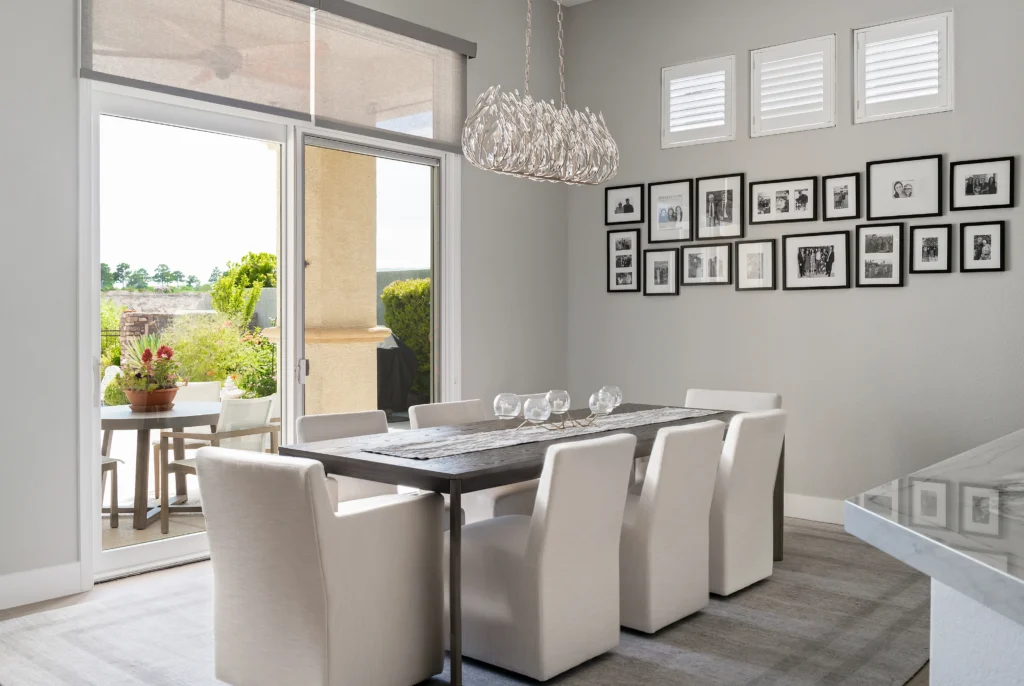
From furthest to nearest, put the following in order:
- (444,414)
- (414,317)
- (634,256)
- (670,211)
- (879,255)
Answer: (634,256), (670,211), (414,317), (879,255), (444,414)

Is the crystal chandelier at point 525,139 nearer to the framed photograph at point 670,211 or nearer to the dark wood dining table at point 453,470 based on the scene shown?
the dark wood dining table at point 453,470

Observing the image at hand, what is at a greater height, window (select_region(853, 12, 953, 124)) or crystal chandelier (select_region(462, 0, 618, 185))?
window (select_region(853, 12, 953, 124))

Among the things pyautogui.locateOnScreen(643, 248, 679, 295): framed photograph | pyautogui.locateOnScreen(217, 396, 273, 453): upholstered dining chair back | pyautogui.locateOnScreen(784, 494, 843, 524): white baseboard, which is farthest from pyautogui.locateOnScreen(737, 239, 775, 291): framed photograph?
pyautogui.locateOnScreen(217, 396, 273, 453): upholstered dining chair back

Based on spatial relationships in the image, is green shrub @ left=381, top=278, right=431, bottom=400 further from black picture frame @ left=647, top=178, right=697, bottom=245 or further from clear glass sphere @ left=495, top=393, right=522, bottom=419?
clear glass sphere @ left=495, top=393, right=522, bottom=419

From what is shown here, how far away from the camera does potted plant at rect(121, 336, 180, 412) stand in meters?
4.09

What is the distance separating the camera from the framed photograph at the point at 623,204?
599 centimetres

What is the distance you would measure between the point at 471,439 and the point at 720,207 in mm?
2947

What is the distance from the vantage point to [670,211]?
583 centimetres

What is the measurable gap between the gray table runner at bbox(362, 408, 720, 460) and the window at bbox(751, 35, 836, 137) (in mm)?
2280

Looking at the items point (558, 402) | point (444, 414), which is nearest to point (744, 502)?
point (558, 402)

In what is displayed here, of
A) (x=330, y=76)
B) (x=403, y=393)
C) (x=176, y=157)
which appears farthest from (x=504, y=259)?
(x=176, y=157)

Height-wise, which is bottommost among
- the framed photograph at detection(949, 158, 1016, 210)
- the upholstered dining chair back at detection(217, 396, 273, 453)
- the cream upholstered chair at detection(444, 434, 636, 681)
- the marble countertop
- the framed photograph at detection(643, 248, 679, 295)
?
the cream upholstered chair at detection(444, 434, 636, 681)

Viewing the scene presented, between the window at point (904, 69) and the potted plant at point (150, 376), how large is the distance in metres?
3.97

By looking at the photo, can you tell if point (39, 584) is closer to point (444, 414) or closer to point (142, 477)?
point (142, 477)
